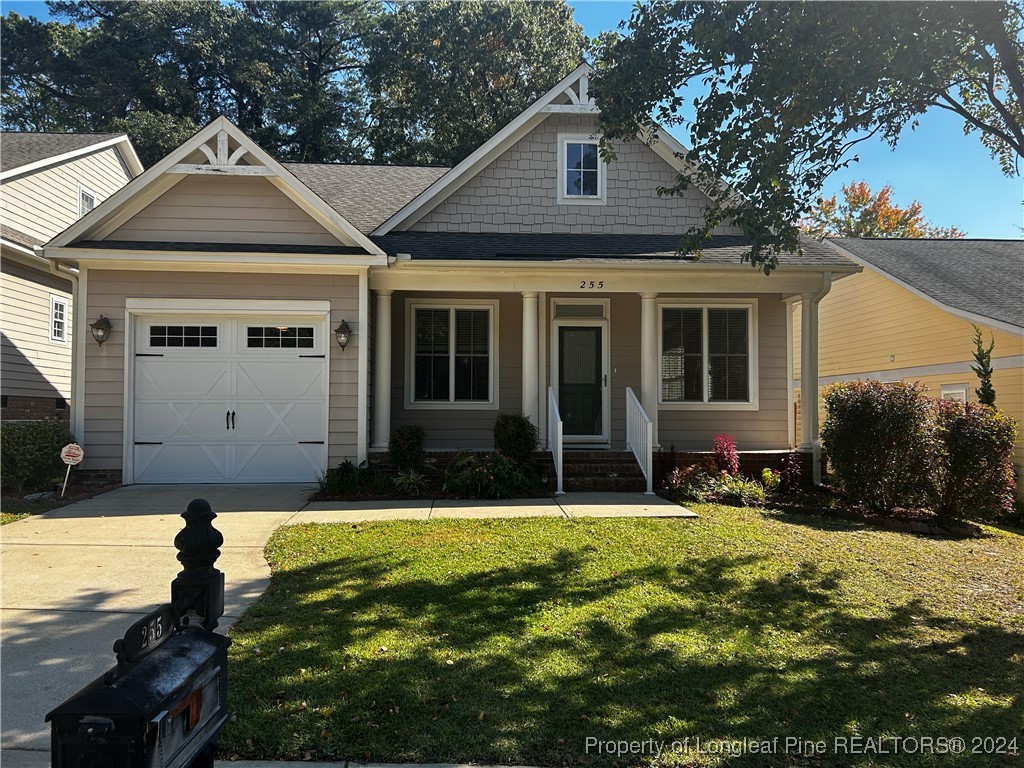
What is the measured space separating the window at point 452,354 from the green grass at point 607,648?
17.1 ft

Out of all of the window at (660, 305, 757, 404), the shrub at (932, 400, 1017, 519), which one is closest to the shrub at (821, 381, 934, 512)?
the shrub at (932, 400, 1017, 519)

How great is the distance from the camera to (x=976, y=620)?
494 cm

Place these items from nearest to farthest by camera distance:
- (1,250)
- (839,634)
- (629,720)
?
(629,720) < (839,634) < (1,250)

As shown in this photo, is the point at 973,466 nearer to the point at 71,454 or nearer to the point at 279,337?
the point at 279,337

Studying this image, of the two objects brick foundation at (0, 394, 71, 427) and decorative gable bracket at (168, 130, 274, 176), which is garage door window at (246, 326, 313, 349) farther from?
brick foundation at (0, 394, 71, 427)

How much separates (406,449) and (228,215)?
4555mm

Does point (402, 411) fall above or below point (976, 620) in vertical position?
above

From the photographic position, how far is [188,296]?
10094mm

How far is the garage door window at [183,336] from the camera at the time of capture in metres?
10.2

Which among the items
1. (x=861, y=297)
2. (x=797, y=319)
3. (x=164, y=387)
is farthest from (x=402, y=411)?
(x=797, y=319)

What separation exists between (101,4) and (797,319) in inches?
1351

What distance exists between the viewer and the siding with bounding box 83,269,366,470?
9.88 m

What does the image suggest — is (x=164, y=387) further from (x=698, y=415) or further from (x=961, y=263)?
(x=961, y=263)

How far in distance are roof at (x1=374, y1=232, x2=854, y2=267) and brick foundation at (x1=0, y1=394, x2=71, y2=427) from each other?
7.55 metres
